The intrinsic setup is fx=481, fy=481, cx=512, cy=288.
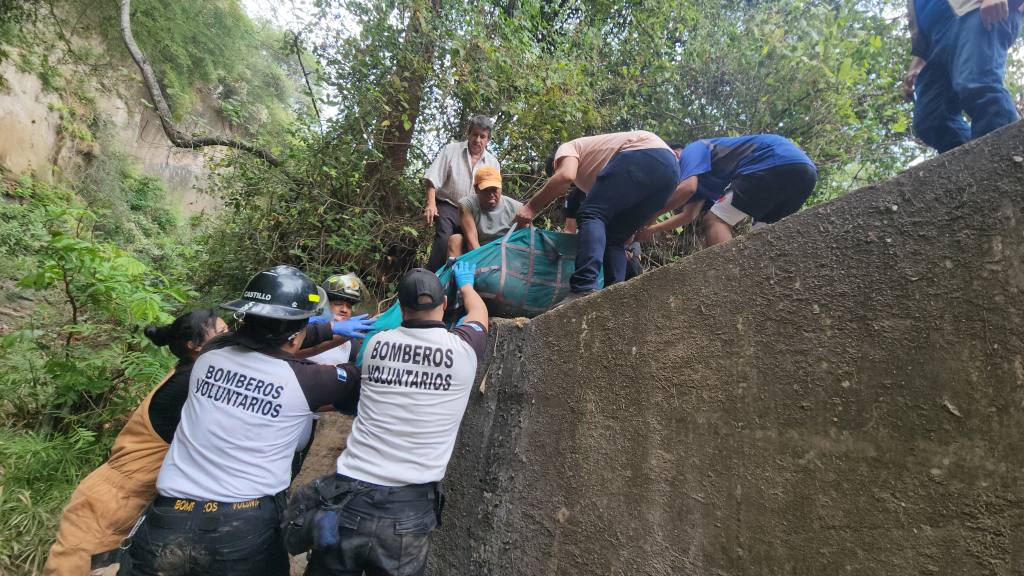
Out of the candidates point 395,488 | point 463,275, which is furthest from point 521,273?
point 395,488

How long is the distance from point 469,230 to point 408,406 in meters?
2.14

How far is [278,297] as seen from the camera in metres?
2.08

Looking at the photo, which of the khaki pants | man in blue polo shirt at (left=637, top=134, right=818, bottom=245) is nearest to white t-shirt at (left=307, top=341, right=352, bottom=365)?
the khaki pants

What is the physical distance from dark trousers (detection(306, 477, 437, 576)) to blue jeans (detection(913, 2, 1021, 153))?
312cm

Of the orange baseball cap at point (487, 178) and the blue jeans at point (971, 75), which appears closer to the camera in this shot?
the blue jeans at point (971, 75)

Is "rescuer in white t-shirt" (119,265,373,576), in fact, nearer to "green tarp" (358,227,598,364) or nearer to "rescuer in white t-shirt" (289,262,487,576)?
"rescuer in white t-shirt" (289,262,487,576)

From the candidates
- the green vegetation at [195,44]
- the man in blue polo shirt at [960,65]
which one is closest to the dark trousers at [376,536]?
the man in blue polo shirt at [960,65]

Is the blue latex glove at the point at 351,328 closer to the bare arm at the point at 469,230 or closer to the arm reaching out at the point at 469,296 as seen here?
the arm reaching out at the point at 469,296

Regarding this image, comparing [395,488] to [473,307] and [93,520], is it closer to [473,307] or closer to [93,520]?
[473,307]

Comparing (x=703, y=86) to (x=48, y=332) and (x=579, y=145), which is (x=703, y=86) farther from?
(x=48, y=332)

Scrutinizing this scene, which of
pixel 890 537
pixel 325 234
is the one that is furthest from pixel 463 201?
pixel 890 537

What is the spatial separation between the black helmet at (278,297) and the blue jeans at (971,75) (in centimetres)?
324

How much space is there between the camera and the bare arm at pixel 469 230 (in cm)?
380

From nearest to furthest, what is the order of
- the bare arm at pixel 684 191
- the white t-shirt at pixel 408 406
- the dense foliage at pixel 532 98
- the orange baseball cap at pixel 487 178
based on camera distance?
the white t-shirt at pixel 408 406, the bare arm at pixel 684 191, the orange baseball cap at pixel 487 178, the dense foliage at pixel 532 98
